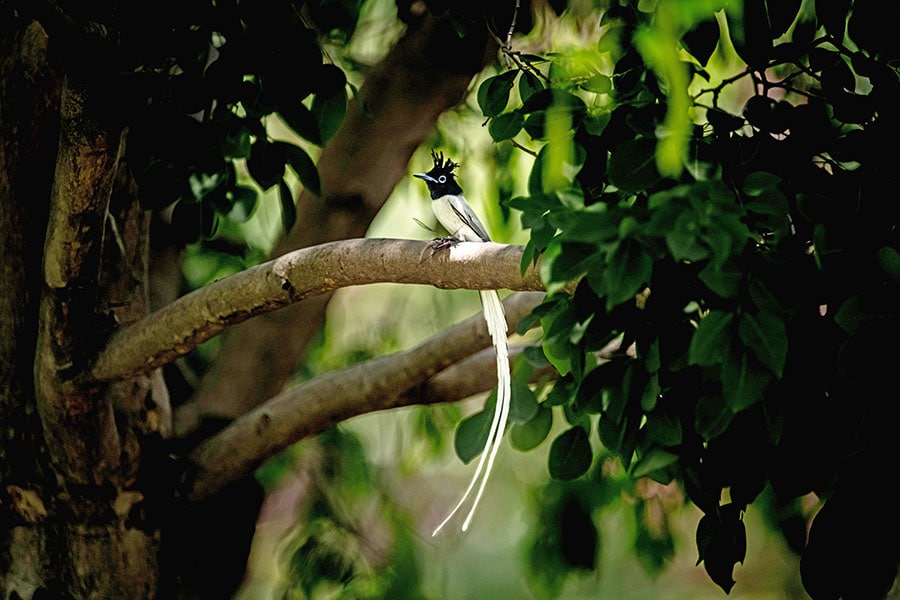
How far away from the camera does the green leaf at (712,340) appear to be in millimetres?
801

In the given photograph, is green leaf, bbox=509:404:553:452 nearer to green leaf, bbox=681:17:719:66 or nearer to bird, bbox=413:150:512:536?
bird, bbox=413:150:512:536

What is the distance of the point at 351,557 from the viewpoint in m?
2.39

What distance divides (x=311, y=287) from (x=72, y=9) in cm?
45

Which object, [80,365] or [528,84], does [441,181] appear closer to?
[528,84]

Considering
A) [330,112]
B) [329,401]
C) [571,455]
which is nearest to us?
[571,455]

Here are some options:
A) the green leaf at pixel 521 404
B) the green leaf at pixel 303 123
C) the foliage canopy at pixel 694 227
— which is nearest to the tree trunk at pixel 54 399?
the foliage canopy at pixel 694 227

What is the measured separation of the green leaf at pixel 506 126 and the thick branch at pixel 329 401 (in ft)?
1.72

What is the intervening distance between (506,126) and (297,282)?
372 mm

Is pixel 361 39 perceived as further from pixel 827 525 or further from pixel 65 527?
pixel 827 525

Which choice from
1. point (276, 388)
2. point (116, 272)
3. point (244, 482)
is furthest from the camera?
point (276, 388)

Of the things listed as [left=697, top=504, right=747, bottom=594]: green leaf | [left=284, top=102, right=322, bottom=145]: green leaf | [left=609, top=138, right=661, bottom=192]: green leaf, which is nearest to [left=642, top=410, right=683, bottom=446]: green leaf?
[left=697, top=504, right=747, bottom=594]: green leaf

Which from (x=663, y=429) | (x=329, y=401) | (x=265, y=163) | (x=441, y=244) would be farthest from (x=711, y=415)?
(x=329, y=401)

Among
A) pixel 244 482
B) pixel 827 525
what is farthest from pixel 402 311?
pixel 827 525

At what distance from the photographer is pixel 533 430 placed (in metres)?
1.31
